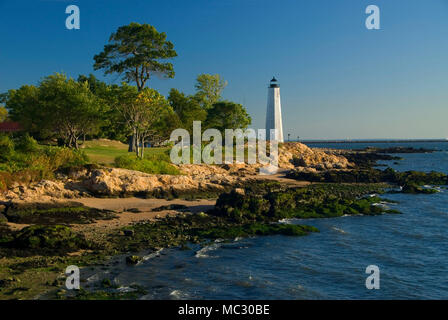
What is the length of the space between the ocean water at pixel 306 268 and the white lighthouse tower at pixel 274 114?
54.7 m

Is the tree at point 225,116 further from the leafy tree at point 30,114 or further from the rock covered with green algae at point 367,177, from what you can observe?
the leafy tree at point 30,114

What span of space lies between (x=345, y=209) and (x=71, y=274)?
18.1 metres

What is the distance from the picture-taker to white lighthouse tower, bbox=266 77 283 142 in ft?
241

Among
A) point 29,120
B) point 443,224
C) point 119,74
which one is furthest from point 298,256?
point 29,120

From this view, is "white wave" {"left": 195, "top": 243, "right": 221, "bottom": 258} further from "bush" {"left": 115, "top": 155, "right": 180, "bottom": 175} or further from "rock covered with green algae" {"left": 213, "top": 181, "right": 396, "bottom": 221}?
"bush" {"left": 115, "top": 155, "right": 180, "bottom": 175}

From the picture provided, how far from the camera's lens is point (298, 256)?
14898 mm

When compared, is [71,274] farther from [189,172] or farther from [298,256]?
[189,172]

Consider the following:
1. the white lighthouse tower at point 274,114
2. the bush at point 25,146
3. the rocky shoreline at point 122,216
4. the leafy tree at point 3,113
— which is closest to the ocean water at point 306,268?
the rocky shoreline at point 122,216

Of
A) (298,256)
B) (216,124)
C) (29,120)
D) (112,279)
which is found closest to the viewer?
(112,279)

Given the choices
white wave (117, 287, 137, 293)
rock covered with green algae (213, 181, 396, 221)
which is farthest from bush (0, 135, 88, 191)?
white wave (117, 287, 137, 293)

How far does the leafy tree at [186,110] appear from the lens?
54562 mm

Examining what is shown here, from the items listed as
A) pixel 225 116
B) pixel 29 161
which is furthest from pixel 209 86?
pixel 29 161

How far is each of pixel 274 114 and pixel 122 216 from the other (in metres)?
57.2

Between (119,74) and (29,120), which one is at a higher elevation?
(119,74)
